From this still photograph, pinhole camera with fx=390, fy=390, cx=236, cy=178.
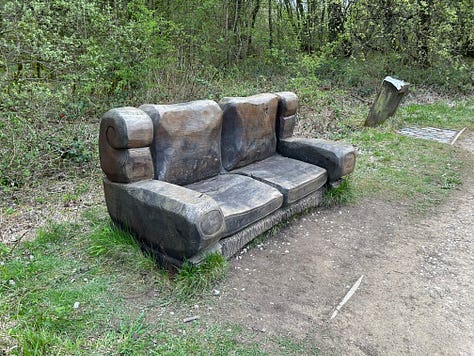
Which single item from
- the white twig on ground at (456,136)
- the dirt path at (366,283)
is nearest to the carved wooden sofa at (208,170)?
the dirt path at (366,283)

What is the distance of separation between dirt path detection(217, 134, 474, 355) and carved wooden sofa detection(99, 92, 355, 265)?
0.93ft

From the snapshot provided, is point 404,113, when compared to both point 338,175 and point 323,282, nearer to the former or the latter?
point 338,175

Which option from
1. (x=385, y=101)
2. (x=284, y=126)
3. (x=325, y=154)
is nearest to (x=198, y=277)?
(x=325, y=154)

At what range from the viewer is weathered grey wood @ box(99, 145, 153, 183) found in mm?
2574

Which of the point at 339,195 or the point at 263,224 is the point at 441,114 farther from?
the point at 263,224

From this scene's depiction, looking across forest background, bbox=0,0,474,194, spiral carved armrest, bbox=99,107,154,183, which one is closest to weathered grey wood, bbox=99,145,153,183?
spiral carved armrest, bbox=99,107,154,183

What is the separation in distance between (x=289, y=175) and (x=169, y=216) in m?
1.39

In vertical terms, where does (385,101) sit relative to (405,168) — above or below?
above

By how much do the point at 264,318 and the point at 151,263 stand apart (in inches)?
32.7

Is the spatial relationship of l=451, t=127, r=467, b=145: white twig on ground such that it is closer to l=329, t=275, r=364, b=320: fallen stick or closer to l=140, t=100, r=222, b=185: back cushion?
l=329, t=275, r=364, b=320: fallen stick

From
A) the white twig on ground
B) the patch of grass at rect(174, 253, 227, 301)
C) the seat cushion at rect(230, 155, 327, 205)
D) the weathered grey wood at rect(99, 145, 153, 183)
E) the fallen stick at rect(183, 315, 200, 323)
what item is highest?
the weathered grey wood at rect(99, 145, 153, 183)

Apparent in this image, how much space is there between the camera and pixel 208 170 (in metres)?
3.24

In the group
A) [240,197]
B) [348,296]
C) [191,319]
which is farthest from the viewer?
[240,197]

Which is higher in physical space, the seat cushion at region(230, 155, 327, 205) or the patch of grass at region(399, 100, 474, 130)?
the seat cushion at region(230, 155, 327, 205)
